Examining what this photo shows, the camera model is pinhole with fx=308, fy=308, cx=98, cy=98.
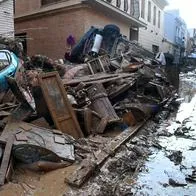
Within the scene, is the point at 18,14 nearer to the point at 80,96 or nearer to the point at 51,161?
the point at 80,96

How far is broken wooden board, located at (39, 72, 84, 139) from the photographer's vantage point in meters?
6.59

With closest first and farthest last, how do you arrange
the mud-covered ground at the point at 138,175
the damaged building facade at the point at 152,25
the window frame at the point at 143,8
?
1. the mud-covered ground at the point at 138,175
2. the window frame at the point at 143,8
3. the damaged building facade at the point at 152,25

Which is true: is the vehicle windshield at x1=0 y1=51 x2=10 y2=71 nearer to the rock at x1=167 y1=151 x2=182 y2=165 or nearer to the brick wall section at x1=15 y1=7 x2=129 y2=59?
the rock at x1=167 y1=151 x2=182 y2=165

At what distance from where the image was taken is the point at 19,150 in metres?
4.98

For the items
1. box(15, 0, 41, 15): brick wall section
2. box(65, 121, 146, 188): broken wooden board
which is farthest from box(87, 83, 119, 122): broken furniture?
box(15, 0, 41, 15): brick wall section

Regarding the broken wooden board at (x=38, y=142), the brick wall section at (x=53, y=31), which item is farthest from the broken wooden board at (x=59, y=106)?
the brick wall section at (x=53, y=31)

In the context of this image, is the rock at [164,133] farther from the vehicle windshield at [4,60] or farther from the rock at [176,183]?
the vehicle windshield at [4,60]

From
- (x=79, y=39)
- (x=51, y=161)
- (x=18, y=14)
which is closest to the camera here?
(x=51, y=161)

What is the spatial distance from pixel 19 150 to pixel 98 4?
1344cm

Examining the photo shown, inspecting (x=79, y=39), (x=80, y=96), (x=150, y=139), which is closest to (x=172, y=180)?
(x=150, y=139)

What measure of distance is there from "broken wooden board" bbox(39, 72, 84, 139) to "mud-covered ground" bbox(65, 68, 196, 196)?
1.18 m

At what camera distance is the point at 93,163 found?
5.12 meters

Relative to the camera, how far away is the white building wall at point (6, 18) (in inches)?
516

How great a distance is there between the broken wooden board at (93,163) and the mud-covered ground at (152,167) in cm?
10
